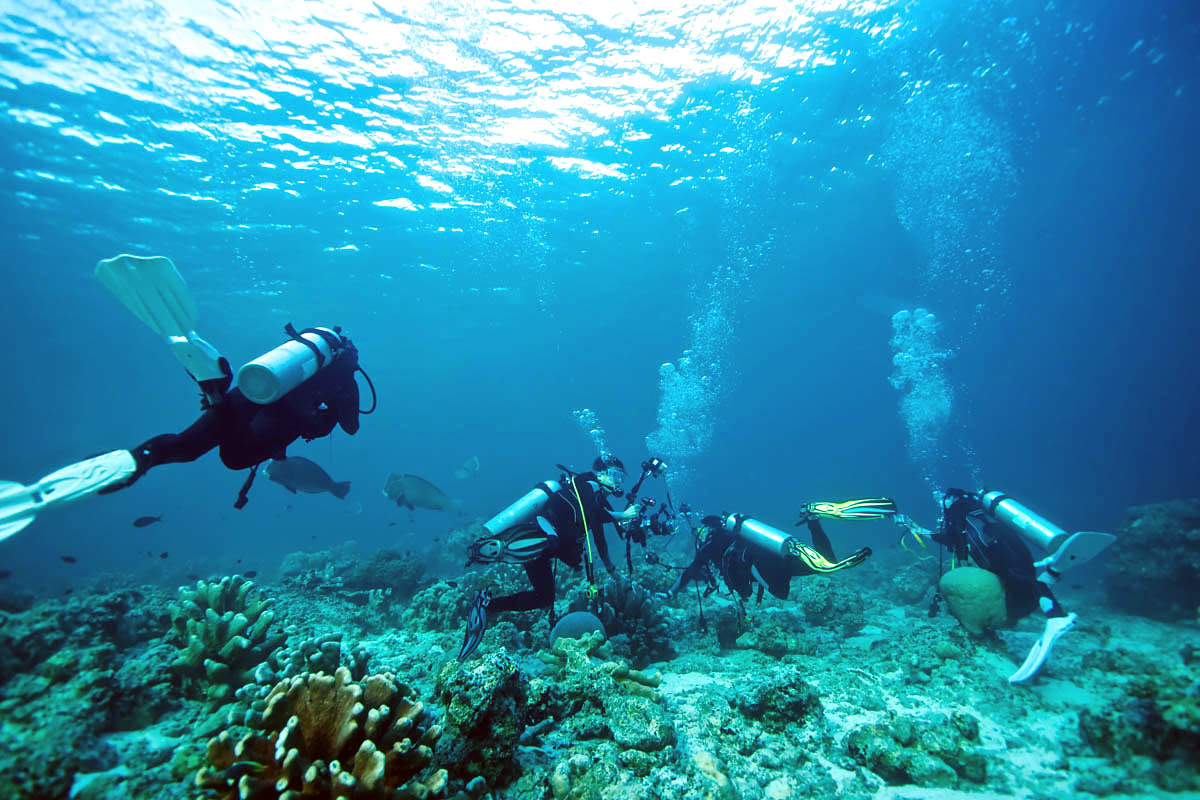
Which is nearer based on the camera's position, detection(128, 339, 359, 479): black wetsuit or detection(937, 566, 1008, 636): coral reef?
detection(128, 339, 359, 479): black wetsuit

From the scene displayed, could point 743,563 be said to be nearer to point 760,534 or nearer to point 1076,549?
point 760,534

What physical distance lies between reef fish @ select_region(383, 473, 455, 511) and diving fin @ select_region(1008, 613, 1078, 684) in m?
11.1

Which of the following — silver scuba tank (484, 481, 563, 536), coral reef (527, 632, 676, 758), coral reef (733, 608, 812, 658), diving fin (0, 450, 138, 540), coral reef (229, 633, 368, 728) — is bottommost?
coral reef (733, 608, 812, 658)

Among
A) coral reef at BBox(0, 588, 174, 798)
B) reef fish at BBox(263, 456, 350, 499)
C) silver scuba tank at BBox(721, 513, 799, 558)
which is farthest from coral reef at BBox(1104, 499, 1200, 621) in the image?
reef fish at BBox(263, 456, 350, 499)

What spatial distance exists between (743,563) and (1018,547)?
3.91 m

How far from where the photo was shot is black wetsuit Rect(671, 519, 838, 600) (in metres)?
7.34

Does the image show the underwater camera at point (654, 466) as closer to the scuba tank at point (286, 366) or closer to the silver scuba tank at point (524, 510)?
the silver scuba tank at point (524, 510)

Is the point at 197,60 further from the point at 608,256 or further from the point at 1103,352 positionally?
the point at 1103,352

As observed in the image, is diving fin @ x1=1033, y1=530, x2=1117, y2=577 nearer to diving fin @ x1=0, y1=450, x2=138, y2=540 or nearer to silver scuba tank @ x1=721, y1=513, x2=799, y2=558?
silver scuba tank @ x1=721, y1=513, x2=799, y2=558

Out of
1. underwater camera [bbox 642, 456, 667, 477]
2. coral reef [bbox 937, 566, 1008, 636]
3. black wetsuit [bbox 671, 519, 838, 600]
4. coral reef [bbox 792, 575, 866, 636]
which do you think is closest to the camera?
coral reef [bbox 937, 566, 1008, 636]

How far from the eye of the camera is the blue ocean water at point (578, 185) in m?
14.5

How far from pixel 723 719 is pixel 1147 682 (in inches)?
134

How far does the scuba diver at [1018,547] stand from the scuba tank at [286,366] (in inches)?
306

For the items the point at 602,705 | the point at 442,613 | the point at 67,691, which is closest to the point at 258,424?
the point at 67,691
